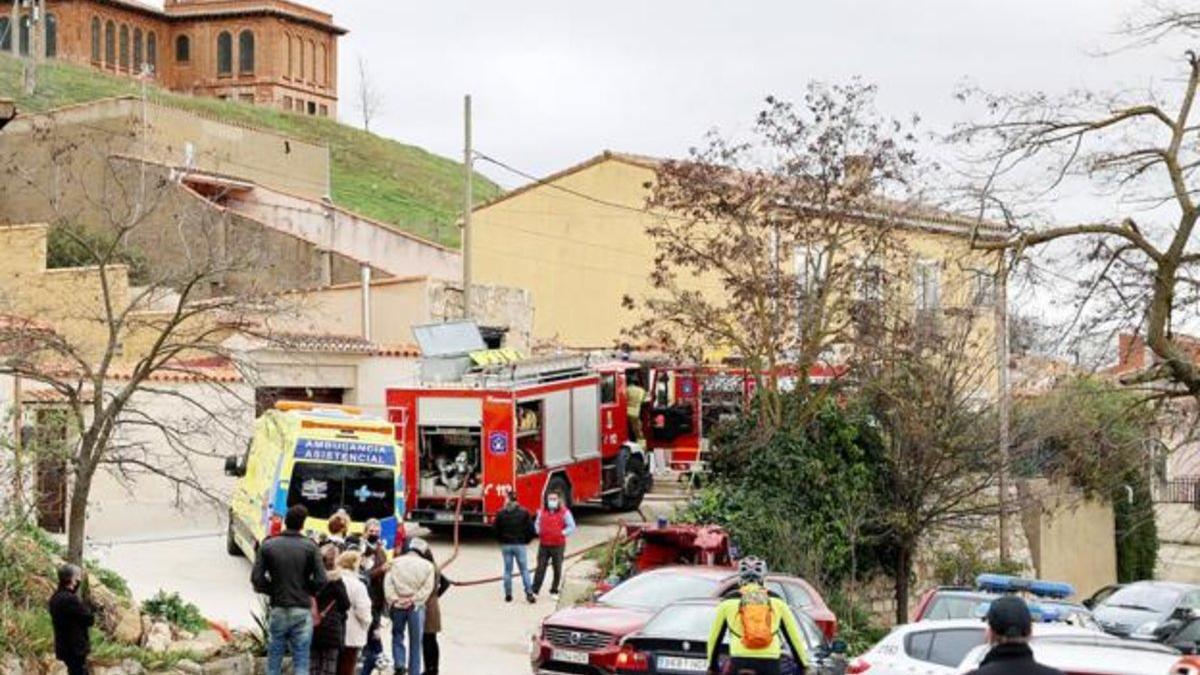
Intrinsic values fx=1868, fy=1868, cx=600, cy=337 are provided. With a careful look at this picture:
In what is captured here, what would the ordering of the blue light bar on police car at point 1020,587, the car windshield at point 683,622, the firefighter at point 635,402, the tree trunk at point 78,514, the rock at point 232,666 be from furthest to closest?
the firefighter at point 635,402 → the blue light bar on police car at point 1020,587 → the tree trunk at point 78,514 → the rock at point 232,666 → the car windshield at point 683,622

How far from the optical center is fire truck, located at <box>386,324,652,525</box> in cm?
3105

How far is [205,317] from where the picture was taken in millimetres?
28625

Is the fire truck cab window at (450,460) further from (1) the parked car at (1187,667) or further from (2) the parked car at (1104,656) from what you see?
(1) the parked car at (1187,667)

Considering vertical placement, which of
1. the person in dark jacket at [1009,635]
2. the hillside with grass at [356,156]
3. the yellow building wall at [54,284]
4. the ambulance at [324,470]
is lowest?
the person in dark jacket at [1009,635]

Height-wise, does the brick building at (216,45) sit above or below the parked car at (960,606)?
above

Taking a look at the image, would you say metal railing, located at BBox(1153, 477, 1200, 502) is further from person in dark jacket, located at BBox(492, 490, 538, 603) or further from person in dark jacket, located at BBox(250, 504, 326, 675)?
person in dark jacket, located at BBox(250, 504, 326, 675)

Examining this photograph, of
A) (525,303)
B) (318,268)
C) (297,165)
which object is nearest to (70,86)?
(297,165)

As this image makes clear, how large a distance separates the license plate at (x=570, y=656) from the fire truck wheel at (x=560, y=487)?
12434mm

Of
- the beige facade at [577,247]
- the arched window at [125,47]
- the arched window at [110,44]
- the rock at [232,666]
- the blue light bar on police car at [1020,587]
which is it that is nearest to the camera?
the rock at [232,666]

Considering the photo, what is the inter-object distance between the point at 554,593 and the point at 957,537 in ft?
37.5

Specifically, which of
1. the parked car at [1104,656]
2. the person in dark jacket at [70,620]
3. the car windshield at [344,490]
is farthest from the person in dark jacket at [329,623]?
the parked car at [1104,656]

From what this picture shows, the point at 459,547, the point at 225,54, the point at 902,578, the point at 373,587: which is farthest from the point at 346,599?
the point at 225,54

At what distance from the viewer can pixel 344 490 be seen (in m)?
25.9

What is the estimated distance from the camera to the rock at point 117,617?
19500mm
